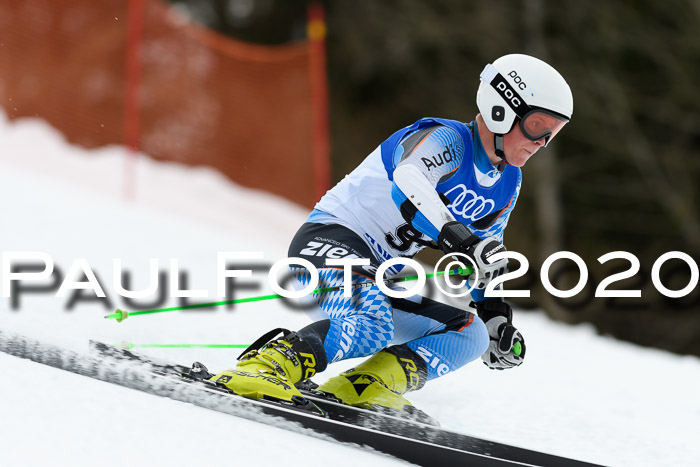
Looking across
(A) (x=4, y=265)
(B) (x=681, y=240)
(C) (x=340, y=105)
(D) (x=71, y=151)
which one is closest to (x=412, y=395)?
(A) (x=4, y=265)

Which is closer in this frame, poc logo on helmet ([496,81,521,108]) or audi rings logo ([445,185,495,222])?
poc logo on helmet ([496,81,521,108])

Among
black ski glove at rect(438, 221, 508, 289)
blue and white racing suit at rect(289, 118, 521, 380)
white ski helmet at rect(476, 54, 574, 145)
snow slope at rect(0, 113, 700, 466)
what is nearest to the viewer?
snow slope at rect(0, 113, 700, 466)

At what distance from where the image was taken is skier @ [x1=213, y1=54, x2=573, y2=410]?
3.07 m

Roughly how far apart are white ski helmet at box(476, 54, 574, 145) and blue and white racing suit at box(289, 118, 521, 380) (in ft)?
0.43

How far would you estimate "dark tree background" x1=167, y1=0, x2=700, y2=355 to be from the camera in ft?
43.3

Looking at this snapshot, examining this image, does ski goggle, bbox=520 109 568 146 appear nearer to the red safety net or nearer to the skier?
the skier

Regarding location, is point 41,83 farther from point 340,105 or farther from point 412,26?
point 340,105

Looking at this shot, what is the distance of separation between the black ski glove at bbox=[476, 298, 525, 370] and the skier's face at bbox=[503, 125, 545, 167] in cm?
58

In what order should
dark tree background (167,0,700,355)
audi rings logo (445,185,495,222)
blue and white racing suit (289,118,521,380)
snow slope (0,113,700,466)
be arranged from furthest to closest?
dark tree background (167,0,700,355)
audi rings logo (445,185,495,222)
blue and white racing suit (289,118,521,380)
snow slope (0,113,700,466)

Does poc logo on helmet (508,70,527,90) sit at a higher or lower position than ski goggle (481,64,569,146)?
higher

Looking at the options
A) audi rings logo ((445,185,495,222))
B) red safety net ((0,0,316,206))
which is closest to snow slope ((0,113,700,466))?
red safety net ((0,0,316,206))

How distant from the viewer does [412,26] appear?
48.4 feet

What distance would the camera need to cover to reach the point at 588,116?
13.3 m

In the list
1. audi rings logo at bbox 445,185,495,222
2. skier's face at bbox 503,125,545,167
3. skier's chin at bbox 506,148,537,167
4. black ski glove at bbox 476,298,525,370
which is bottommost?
black ski glove at bbox 476,298,525,370
